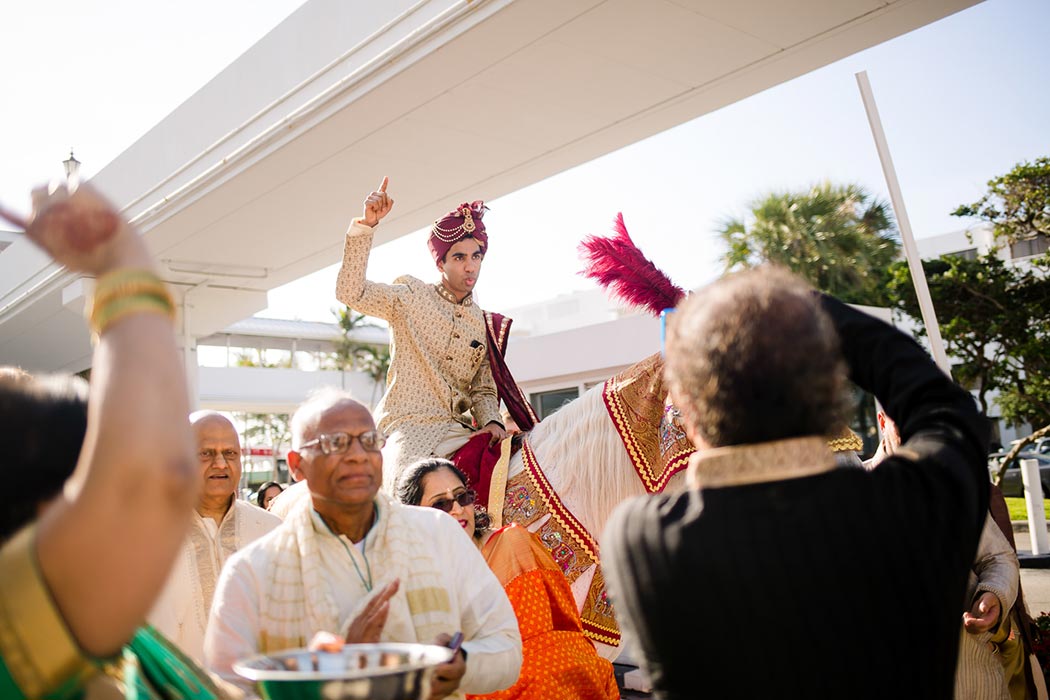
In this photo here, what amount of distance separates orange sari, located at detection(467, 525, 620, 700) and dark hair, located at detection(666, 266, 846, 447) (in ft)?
6.35

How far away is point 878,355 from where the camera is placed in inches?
70.1

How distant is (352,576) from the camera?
93.1 inches

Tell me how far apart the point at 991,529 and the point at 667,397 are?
1452mm

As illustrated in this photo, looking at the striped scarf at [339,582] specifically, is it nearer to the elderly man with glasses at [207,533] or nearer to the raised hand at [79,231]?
the elderly man with glasses at [207,533]

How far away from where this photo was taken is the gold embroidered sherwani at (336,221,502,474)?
4.89 metres

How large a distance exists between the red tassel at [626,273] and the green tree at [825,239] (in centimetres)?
1891

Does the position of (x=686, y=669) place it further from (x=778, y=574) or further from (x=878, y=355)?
(x=878, y=355)

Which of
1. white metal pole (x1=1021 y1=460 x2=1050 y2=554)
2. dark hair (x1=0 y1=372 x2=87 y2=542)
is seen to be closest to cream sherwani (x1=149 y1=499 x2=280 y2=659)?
dark hair (x1=0 y1=372 x2=87 y2=542)

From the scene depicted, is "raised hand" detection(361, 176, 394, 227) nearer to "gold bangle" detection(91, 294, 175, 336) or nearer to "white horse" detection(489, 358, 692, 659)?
"white horse" detection(489, 358, 692, 659)

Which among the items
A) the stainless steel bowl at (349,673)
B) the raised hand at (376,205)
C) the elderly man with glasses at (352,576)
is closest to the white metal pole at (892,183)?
the raised hand at (376,205)

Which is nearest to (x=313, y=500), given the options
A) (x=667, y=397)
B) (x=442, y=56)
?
(x=667, y=397)

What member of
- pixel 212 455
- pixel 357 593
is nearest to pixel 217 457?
pixel 212 455

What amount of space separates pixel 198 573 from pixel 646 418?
2.11 meters

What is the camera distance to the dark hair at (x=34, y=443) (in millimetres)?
1352
